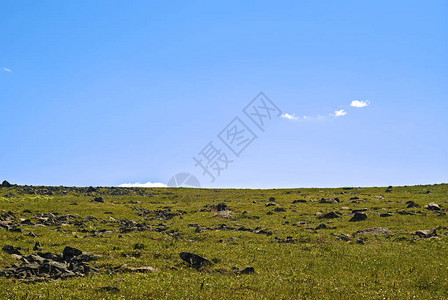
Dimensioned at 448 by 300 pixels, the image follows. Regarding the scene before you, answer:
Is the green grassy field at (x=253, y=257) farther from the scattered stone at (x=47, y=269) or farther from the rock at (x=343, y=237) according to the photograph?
the scattered stone at (x=47, y=269)

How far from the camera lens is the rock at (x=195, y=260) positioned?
20.8m

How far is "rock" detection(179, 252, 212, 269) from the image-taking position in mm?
Answer: 20798

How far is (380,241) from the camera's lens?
2928 cm

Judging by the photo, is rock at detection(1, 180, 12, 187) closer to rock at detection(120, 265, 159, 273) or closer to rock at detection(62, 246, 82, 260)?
rock at detection(62, 246, 82, 260)

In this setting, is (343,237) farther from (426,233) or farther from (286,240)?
(426,233)

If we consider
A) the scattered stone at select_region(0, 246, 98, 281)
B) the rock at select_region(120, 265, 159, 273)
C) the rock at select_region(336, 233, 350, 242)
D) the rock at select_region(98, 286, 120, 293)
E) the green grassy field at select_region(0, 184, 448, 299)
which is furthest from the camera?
the rock at select_region(336, 233, 350, 242)

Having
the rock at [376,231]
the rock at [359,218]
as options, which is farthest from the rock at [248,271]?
the rock at [359,218]

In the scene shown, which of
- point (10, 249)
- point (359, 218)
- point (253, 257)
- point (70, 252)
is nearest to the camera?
point (70, 252)

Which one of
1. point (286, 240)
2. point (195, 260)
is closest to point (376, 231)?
point (286, 240)

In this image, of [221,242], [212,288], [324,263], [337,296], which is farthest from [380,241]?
[212,288]

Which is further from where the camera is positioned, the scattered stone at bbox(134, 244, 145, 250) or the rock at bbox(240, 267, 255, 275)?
the scattered stone at bbox(134, 244, 145, 250)

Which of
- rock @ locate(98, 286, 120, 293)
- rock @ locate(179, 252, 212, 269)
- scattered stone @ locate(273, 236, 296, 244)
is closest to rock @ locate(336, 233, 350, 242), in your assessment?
scattered stone @ locate(273, 236, 296, 244)

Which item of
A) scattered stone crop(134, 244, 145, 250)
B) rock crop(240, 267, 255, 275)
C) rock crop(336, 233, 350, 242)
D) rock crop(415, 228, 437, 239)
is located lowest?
scattered stone crop(134, 244, 145, 250)

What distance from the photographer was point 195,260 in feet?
Answer: 70.0
